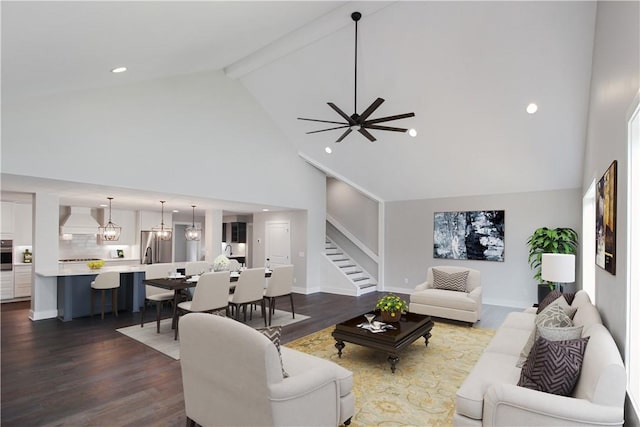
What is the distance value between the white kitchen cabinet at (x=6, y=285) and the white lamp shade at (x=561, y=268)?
10630 mm

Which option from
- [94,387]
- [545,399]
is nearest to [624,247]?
[545,399]

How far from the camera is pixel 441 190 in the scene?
8.14m

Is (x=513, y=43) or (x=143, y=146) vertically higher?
(x=513, y=43)

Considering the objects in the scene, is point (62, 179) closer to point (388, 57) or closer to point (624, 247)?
point (388, 57)

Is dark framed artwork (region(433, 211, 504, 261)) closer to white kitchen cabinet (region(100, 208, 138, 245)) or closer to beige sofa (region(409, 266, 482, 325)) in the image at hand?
beige sofa (region(409, 266, 482, 325))

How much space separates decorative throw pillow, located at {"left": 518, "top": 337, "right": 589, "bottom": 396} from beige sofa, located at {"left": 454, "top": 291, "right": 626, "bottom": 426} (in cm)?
4

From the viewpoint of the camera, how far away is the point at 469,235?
803cm

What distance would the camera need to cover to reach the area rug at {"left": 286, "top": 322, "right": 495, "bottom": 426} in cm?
295

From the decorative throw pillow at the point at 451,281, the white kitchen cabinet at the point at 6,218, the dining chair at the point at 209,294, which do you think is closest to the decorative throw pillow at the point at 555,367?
the dining chair at the point at 209,294

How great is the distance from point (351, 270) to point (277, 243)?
7.36ft

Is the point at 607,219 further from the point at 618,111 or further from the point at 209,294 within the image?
the point at 209,294

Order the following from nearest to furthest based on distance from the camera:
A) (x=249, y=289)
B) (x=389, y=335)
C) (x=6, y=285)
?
(x=389, y=335), (x=249, y=289), (x=6, y=285)

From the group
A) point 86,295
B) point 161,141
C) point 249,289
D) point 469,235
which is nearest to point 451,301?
point 469,235

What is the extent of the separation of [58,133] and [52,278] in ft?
9.82
